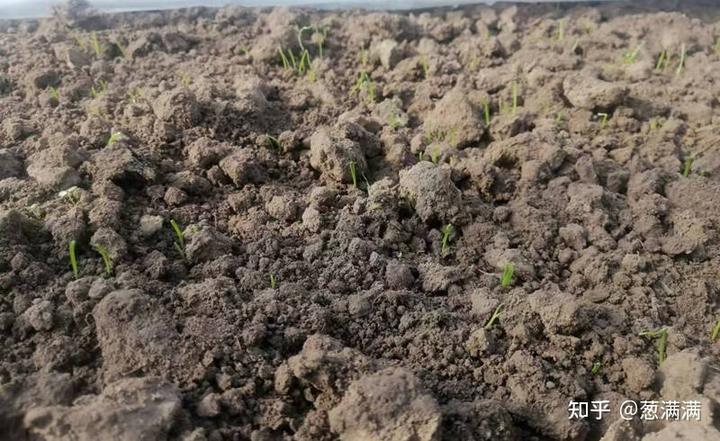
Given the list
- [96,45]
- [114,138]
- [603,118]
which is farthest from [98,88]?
[603,118]

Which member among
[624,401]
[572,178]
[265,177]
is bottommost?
[624,401]

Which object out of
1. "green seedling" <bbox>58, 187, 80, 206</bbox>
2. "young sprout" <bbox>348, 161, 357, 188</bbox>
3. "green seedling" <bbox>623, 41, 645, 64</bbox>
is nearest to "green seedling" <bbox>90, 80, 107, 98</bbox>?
"green seedling" <bbox>58, 187, 80, 206</bbox>

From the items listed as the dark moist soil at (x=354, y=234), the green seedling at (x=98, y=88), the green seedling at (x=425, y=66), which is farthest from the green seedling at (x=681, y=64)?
the green seedling at (x=98, y=88)

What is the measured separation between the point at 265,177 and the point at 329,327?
0.59 m

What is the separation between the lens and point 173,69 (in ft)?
7.52

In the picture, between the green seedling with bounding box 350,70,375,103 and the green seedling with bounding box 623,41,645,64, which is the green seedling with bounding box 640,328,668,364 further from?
the green seedling with bounding box 623,41,645,64

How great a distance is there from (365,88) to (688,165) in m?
1.09

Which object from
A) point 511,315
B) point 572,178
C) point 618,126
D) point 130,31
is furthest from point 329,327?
point 130,31

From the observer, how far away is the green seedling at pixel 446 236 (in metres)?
1.60

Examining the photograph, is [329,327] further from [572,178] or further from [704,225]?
[704,225]

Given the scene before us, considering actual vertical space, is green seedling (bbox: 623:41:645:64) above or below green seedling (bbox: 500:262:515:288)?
above

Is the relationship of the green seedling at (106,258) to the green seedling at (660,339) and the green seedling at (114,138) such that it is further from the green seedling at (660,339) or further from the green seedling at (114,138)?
the green seedling at (660,339)

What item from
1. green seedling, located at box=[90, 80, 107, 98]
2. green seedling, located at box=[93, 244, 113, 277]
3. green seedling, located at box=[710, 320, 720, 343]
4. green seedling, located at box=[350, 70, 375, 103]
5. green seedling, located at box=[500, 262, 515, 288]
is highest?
green seedling, located at box=[90, 80, 107, 98]

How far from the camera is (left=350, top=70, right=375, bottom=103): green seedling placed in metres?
2.16
